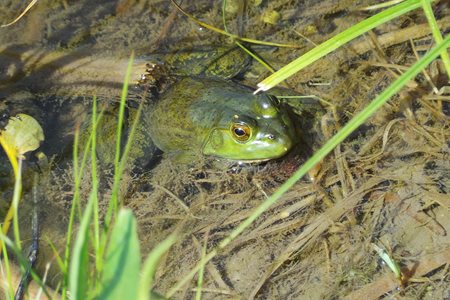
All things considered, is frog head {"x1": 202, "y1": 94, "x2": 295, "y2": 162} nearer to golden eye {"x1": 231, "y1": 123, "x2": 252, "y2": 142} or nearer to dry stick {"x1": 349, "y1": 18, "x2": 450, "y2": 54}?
golden eye {"x1": 231, "y1": 123, "x2": 252, "y2": 142}

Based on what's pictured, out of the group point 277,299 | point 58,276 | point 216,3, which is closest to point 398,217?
point 277,299

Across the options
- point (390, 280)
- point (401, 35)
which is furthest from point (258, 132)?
point (401, 35)

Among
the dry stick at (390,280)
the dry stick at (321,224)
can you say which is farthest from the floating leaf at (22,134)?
the dry stick at (390,280)

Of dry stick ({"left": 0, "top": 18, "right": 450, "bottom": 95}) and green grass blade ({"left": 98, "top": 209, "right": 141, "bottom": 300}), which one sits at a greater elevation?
green grass blade ({"left": 98, "top": 209, "right": 141, "bottom": 300})

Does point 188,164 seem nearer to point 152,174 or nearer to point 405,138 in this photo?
point 152,174

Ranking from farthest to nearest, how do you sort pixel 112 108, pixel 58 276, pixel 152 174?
pixel 112 108
pixel 152 174
pixel 58 276

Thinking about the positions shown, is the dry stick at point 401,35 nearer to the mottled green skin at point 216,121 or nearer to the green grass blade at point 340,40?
the mottled green skin at point 216,121

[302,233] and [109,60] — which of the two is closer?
[302,233]

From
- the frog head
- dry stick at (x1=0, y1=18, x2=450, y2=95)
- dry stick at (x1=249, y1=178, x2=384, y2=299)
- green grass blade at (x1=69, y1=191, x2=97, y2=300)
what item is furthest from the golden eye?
green grass blade at (x1=69, y1=191, x2=97, y2=300)
